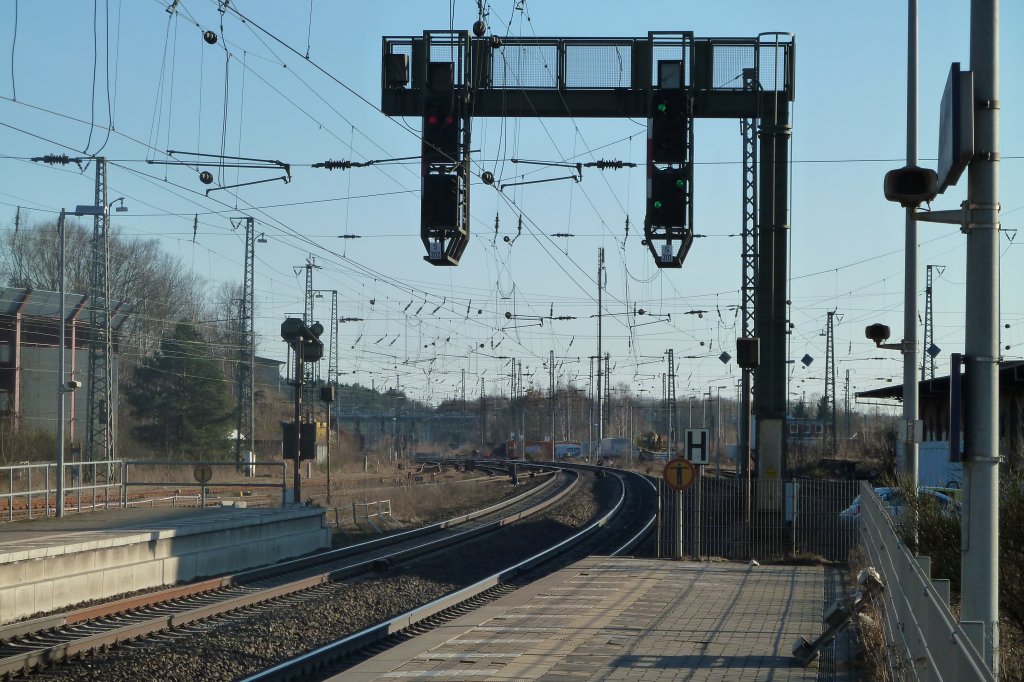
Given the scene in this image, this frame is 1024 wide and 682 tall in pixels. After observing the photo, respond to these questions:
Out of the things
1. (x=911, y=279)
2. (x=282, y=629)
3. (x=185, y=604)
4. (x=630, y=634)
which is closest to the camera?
(x=630, y=634)

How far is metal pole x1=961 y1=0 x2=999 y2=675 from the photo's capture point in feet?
22.8

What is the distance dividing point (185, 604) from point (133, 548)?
2073 mm

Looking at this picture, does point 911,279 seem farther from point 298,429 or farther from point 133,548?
point 298,429

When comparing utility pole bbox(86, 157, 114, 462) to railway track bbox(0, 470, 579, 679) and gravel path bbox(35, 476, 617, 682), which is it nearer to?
railway track bbox(0, 470, 579, 679)

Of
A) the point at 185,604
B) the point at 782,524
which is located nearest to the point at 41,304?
the point at 782,524

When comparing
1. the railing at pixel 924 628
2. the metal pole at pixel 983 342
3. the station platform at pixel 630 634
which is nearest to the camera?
the railing at pixel 924 628

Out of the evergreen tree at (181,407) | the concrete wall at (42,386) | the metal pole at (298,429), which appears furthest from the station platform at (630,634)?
the evergreen tree at (181,407)

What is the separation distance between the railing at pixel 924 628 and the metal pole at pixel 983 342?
13.4 inches

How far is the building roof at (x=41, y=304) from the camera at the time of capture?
47188 mm

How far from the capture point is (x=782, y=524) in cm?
2427

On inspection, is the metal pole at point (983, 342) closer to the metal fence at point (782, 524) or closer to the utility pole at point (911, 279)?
the utility pole at point (911, 279)

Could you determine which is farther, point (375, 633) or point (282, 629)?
point (282, 629)

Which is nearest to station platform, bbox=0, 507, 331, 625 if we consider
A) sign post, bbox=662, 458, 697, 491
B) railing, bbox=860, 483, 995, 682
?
sign post, bbox=662, 458, 697, 491

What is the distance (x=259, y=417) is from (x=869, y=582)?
6564cm
